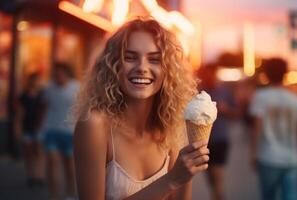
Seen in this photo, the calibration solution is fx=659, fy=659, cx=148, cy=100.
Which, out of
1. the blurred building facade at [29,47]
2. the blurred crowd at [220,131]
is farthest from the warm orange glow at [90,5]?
the blurred building facade at [29,47]

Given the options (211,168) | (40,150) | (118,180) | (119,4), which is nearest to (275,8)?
(40,150)

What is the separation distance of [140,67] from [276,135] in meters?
3.37

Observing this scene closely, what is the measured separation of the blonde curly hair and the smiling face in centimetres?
2

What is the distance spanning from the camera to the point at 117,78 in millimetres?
2809

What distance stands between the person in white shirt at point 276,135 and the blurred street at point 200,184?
274cm

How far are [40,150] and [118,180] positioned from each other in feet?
22.8

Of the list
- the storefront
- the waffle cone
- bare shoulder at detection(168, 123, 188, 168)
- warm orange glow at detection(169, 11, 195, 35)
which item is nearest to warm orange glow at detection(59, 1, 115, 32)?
warm orange glow at detection(169, 11, 195, 35)

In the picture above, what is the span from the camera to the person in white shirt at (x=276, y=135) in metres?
5.80

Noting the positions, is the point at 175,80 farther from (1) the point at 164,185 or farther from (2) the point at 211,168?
(2) the point at 211,168

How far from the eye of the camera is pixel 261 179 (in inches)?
235

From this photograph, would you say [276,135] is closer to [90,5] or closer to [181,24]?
[181,24]

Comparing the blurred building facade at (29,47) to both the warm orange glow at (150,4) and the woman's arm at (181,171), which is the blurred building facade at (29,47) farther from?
the woman's arm at (181,171)

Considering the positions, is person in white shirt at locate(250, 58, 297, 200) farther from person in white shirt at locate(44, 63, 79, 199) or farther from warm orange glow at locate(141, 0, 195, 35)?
person in white shirt at locate(44, 63, 79, 199)

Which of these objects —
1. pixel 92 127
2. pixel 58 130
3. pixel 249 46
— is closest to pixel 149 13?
pixel 92 127
